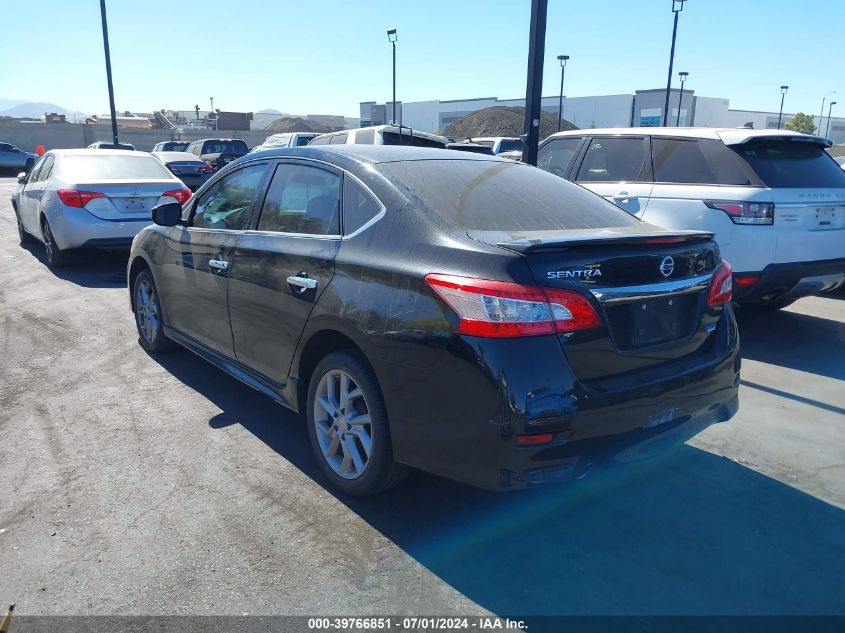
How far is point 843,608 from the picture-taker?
8.91 feet

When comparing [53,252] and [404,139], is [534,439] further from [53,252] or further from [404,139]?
[404,139]

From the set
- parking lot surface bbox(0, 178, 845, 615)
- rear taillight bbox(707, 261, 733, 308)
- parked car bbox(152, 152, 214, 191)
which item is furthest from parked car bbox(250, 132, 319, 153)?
rear taillight bbox(707, 261, 733, 308)

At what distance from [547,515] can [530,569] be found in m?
0.49

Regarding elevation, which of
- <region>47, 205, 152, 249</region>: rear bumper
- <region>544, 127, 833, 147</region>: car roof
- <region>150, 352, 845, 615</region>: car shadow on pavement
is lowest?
<region>150, 352, 845, 615</region>: car shadow on pavement

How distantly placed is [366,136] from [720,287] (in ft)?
30.2

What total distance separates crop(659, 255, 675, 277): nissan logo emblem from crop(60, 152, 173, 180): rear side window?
815 centimetres

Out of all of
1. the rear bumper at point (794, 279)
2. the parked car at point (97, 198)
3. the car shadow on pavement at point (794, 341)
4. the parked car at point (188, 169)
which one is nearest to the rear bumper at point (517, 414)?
the rear bumper at point (794, 279)

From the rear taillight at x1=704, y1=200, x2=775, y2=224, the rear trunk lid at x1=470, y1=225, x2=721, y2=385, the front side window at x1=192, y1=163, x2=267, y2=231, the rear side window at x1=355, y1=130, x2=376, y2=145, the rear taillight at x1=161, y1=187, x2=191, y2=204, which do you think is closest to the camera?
the rear trunk lid at x1=470, y1=225, x2=721, y2=385

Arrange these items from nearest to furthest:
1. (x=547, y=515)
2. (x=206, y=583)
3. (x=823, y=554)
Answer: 1. (x=206, y=583)
2. (x=823, y=554)
3. (x=547, y=515)

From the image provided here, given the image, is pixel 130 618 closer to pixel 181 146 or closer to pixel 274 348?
pixel 274 348

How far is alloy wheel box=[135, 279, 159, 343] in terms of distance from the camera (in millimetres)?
5695

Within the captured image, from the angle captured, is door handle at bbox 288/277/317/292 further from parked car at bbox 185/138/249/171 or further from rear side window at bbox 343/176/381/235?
parked car at bbox 185/138/249/171

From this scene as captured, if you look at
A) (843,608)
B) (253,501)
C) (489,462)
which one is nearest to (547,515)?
(489,462)

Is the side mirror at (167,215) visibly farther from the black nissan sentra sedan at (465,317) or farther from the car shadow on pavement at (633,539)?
the car shadow on pavement at (633,539)
